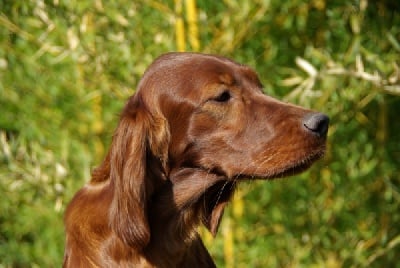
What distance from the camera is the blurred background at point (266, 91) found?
529cm

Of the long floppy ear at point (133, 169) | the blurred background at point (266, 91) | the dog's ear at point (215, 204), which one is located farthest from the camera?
the blurred background at point (266, 91)

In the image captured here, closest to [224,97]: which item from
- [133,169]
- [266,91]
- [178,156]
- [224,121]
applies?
[224,121]

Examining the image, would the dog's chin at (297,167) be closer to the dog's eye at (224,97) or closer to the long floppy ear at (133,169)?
the dog's eye at (224,97)

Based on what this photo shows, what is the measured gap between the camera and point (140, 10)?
5.33 m

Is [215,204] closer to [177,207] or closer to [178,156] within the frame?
[177,207]

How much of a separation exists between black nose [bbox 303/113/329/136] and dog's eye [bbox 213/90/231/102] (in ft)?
1.03

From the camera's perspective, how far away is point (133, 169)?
3.69 metres

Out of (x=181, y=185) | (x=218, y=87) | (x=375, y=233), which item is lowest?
(x=375, y=233)

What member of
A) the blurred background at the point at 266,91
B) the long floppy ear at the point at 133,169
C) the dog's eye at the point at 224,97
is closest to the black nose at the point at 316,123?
the dog's eye at the point at 224,97

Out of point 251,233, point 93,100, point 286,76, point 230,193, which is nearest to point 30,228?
point 93,100

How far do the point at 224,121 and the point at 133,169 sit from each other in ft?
1.34

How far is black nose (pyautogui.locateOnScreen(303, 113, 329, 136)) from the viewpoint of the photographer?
3717 millimetres

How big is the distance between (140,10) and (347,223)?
1673 millimetres

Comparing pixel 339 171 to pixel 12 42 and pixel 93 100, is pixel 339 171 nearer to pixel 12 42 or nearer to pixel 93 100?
pixel 93 100
